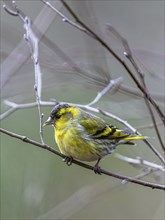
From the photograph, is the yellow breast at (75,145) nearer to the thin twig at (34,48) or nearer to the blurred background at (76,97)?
the blurred background at (76,97)

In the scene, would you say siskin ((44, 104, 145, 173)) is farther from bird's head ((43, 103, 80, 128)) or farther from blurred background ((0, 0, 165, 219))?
blurred background ((0, 0, 165, 219))

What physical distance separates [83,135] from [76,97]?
10.7ft

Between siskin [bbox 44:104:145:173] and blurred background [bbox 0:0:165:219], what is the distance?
203 mm

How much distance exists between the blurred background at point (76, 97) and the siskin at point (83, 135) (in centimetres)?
20

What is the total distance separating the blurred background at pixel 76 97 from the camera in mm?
3881

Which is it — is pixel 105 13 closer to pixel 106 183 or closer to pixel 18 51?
pixel 106 183

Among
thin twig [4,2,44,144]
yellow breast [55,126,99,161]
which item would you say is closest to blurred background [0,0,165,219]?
thin twig [4,2,44,144]

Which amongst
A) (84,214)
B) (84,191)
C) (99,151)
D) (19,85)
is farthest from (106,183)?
(84,214)

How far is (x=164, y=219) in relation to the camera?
5930mm

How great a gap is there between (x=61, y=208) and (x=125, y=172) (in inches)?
115

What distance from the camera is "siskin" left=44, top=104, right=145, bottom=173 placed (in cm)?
411

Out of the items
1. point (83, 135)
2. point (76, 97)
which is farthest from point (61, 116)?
point (76, 97)

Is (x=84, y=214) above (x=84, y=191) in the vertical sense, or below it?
below

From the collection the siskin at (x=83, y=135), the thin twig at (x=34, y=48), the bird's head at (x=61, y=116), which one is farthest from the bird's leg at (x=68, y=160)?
the thin twig at (x=34, y=48)
